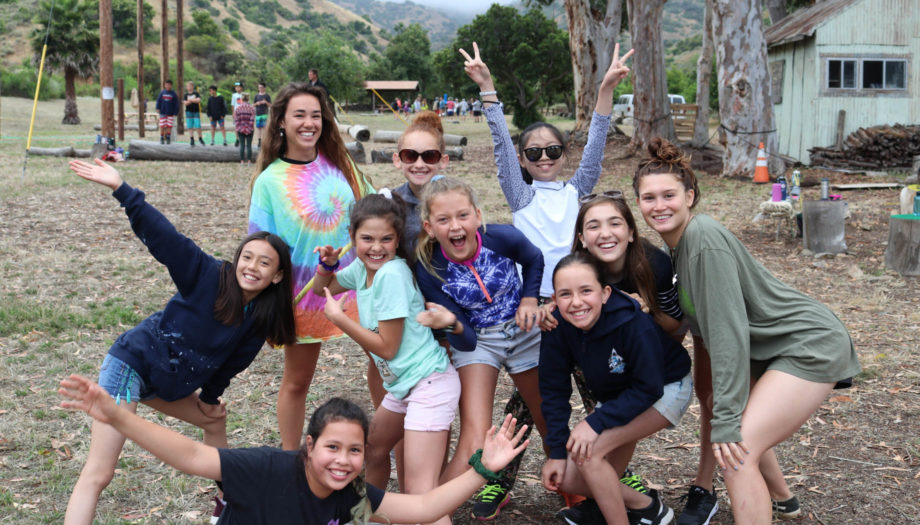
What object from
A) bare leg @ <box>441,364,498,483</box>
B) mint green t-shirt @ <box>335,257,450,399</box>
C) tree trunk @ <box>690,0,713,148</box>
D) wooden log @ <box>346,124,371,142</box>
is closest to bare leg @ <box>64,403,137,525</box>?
mint green t-shirt @ <box>335,257,450,399</box>

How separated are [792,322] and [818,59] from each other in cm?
1690

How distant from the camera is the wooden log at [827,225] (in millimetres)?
9250

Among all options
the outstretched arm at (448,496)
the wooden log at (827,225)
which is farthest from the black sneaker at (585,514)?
the wooden log at (827,225)

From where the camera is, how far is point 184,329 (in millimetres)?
3230

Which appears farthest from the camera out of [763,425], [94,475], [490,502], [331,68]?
[331,68]

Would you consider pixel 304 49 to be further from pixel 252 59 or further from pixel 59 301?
pixel 59 301

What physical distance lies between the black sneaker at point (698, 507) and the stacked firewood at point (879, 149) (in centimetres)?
1537

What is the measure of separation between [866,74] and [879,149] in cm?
221

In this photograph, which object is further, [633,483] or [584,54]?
[584,54]

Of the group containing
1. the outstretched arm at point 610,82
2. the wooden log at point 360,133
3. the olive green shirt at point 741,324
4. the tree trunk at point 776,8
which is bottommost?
the olive green shirt at point 741,324

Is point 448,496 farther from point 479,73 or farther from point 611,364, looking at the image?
point 479,73

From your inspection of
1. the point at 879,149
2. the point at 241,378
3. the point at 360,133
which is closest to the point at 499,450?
the point at 241,378

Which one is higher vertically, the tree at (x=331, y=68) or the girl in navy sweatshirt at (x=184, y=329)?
the tree at (x=331, y=68)

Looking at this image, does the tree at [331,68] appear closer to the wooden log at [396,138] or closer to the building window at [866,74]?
the wooden log at [396,138]
